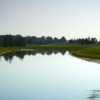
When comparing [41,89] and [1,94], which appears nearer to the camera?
[1,94]

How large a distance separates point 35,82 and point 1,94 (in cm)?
656

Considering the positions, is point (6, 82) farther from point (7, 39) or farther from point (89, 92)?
point (7, 39)

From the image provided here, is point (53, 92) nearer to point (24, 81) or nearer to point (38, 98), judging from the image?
point (38, 98)

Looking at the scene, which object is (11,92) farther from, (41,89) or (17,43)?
(17,43)

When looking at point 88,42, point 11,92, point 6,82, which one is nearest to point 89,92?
A: point 11,92

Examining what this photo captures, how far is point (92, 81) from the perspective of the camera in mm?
29172

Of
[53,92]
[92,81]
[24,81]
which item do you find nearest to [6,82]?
[24,81]

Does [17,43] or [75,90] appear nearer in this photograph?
[75,90]

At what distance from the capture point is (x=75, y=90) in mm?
24062

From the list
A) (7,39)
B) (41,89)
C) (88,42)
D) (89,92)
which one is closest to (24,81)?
(41,89)

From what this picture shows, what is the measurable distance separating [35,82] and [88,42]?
140 m

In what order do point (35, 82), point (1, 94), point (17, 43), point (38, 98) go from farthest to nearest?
point (17, 43) → point (35, 82) → point (1, 94) → point (38, 98)

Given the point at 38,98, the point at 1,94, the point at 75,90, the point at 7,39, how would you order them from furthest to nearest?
the point at 7,39 → the point at 75,90 → the point at 1,94 → the point at 38,98

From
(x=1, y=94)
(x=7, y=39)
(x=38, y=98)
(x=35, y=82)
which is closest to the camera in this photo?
(x=38, y=98)
